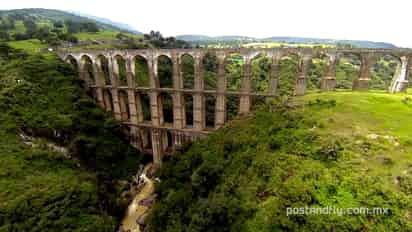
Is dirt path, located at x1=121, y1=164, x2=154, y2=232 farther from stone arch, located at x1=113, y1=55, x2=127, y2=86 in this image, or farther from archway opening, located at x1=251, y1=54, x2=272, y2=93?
archway opening, located at x1=251, y1=54, x2=272, y2=93

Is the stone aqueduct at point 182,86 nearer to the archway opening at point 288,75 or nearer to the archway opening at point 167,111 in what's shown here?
the archway opening at point 167,111

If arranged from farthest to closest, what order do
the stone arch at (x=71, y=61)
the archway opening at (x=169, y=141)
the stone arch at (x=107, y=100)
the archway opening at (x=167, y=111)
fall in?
the archway opening at (x=167, y=111)
the stone arch at (x=71, y=61)
the stone arch at (x=107, y=100)
the archway opening at (x=169, y=141)

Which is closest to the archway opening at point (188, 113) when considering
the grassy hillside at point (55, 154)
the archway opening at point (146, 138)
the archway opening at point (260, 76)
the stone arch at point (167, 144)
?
the stone arch at point (167, 144)

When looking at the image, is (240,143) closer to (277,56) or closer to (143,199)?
(277,56)

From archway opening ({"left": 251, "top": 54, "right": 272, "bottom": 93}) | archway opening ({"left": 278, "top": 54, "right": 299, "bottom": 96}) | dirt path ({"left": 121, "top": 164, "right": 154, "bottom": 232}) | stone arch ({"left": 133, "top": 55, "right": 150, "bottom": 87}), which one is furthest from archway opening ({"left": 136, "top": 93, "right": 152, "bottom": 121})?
archway opening ({"left": 278, "top": 54, "right": 299, "bottom": 96})

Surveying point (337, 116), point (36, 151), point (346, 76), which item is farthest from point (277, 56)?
point (346, 76)
